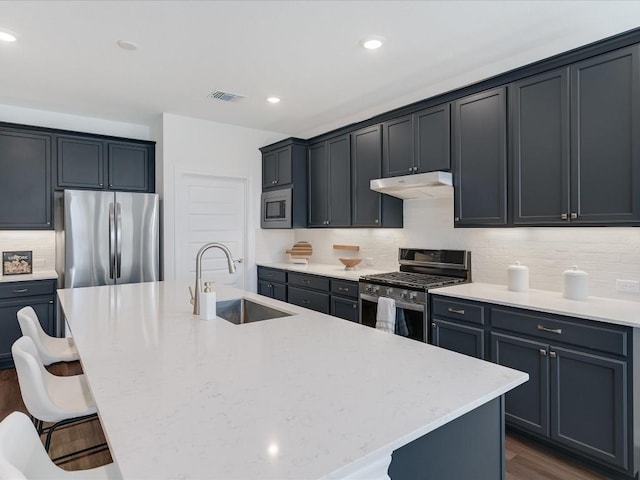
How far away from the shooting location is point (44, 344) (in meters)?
2.42

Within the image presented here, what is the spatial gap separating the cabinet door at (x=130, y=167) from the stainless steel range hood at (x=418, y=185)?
285 centimetres

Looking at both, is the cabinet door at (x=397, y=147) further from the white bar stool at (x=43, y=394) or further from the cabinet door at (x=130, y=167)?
the white bar stool at (x=43, y=394)

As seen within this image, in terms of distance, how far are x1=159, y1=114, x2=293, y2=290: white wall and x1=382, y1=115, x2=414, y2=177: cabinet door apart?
2.12m

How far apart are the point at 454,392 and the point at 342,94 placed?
11.3 ft

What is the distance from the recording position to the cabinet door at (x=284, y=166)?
5.00 meters

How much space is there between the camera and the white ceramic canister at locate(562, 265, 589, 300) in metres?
2.59

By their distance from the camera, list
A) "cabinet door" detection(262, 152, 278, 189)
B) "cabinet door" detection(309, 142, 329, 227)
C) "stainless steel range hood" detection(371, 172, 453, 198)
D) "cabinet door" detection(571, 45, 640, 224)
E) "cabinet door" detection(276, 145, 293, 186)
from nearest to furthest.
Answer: "cabinet door" detection(571, 45, 640, 224)
"stainless steel range hood" detection(371, 172, 453, 198)
"cabinet door" detection(309, 142, 329, 227)
"cabinet door" detection(276, 145, 293, 186)
"cabinet door" detection(262, 152, 278, 189)

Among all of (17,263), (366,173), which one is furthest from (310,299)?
(17,263)

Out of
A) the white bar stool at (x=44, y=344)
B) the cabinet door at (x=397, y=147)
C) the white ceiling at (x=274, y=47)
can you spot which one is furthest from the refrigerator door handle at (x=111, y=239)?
the cabinet door at (x=397, y=147)

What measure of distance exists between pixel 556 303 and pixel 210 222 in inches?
154

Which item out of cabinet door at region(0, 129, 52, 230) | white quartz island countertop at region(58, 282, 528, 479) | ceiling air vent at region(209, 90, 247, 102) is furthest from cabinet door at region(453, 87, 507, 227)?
cabinet door at region(0, 129, 52, 230)

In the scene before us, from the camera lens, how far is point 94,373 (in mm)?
1343

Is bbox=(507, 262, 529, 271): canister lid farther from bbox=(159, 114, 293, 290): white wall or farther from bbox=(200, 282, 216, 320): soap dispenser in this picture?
bbox=(159, 114, 293, 290): white wall

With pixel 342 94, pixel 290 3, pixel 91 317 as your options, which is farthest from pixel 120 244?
pixel 290 3
